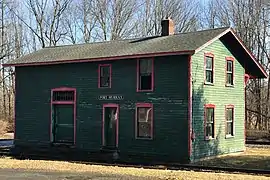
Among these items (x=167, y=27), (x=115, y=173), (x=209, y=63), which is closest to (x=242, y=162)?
(x=209, y=63)

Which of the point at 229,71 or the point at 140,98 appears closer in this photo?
the point at 140,98

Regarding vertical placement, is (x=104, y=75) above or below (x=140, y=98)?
above

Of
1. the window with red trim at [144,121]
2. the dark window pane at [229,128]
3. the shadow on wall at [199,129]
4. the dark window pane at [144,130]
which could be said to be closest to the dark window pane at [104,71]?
the window with red trim at [144,121]

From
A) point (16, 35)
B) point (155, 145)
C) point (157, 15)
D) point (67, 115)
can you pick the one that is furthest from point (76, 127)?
point (16, 35)

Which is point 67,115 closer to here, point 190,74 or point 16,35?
point 190,74

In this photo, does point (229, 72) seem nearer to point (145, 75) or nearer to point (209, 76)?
point (209, 76)

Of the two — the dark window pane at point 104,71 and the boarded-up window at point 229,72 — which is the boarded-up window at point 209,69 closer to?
the boarded-up window at point 229,72

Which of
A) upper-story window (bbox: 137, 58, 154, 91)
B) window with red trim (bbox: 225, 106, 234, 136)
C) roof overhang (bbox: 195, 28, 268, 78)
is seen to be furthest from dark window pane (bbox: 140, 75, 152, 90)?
window with red trim (bbox: 225, 106, 234, 136)

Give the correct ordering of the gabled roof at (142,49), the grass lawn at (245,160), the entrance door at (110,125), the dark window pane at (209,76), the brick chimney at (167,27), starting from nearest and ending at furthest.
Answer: the grass lawn at (245,160) → the gabled roof at (142,49) → the dark window pane at (209,76) → the entrance door at (110,125) → the brick chimney at (167,27)

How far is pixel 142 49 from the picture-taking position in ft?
76.3

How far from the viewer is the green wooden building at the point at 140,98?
21625mm

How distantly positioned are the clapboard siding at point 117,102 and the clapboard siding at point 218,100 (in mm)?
784

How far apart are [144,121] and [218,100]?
162 inches

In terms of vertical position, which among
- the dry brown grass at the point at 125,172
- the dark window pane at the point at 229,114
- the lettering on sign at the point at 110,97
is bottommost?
Answer: the dry brown grass at the point at 125,172
